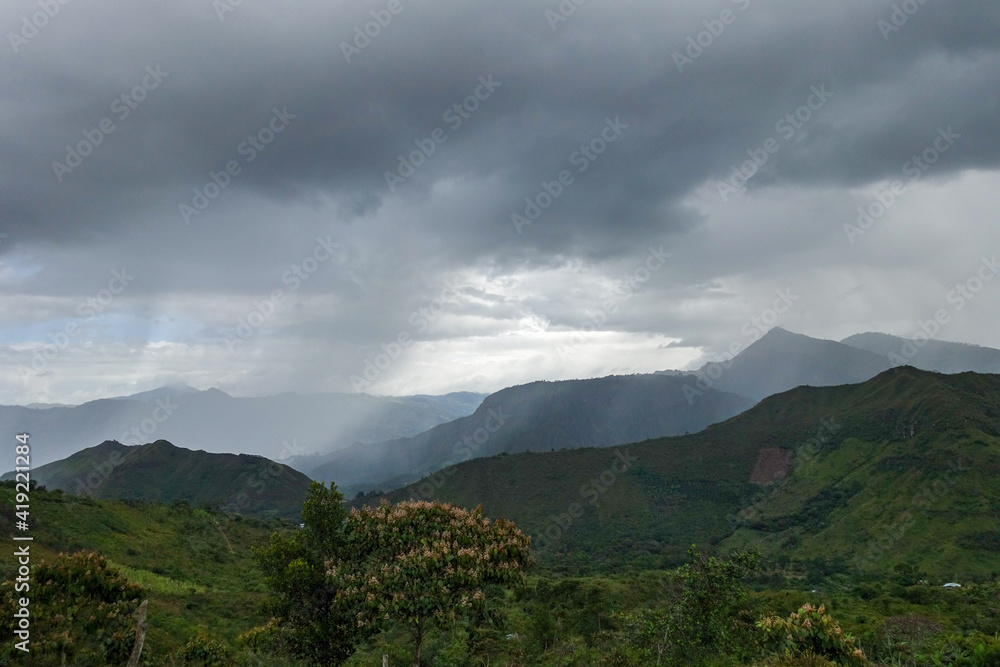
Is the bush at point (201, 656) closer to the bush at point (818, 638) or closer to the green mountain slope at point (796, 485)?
A: the bush at point (818, 638)

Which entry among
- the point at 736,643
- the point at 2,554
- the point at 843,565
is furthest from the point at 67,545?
the point at 843,565

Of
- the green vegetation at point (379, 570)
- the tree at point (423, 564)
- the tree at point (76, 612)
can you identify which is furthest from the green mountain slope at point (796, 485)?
the tree at point (76, 612)

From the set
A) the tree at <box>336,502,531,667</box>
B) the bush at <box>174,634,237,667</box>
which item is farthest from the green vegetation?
the bush at <box>174,634,237,667</box>

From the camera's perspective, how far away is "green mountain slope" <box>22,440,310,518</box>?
486 feet

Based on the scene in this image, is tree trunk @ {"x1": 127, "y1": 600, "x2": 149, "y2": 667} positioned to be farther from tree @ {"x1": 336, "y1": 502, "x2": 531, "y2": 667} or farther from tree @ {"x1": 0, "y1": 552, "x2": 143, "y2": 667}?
tree @ {"x1": 336, "y1": 502, "x2": 531, "y2": 667}

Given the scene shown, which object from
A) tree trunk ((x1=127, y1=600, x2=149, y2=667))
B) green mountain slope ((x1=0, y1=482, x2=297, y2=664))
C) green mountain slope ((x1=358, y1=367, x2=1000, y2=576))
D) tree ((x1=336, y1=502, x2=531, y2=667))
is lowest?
green mountain slope ((x1=358, y1=367, x2=1000, y2=576))

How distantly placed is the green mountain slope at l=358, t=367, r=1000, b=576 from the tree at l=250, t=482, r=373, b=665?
75.2 metres

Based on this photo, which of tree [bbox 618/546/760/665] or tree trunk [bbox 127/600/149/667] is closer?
tree trunk [bbox 127/600/149/667]

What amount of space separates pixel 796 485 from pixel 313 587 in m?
125

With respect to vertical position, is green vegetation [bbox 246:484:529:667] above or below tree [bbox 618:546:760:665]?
above

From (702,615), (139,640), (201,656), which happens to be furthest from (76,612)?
(702,615)

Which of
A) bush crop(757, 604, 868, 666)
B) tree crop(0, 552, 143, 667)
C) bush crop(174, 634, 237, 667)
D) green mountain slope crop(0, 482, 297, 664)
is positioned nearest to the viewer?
bush crop(757, 604, 868, 666)

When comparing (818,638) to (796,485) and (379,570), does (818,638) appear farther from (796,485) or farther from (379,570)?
(796,485)

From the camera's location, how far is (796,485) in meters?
112
